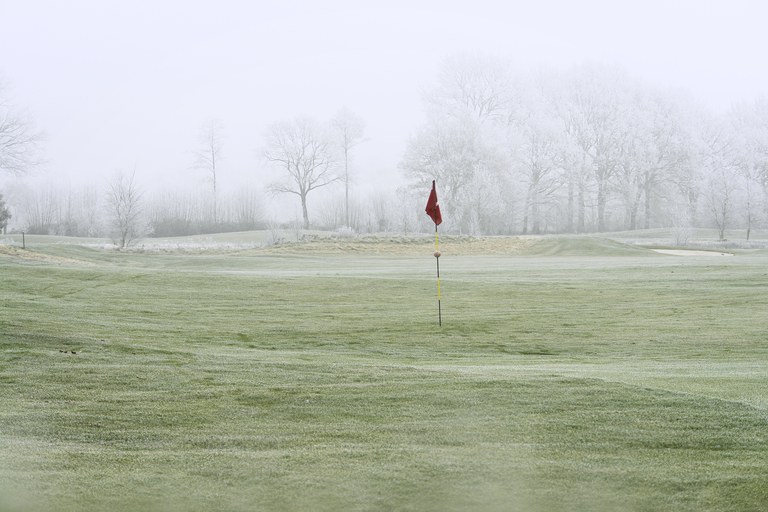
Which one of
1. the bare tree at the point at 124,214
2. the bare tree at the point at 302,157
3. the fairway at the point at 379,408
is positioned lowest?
the fairway at the point at 379,408

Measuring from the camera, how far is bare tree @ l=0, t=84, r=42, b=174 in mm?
43156

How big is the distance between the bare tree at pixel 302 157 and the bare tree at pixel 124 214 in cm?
1472

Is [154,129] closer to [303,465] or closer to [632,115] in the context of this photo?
[632,115]

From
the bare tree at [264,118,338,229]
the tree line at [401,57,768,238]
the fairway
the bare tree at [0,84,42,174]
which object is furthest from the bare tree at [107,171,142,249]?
the fairway

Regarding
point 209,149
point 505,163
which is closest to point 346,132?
point 209,149

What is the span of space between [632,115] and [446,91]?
483 inches

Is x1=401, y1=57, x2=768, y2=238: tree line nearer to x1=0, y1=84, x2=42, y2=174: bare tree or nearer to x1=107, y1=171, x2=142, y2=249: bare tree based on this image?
x1=107, y1=171, x2=142, y2=249: bare tree

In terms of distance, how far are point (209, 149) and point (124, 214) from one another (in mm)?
17527

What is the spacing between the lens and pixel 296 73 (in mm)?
71312

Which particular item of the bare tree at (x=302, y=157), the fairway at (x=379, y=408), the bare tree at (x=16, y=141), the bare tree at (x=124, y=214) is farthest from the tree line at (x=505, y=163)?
the fairway at (x=379, y=408)

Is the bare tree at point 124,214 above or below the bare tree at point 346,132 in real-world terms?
below

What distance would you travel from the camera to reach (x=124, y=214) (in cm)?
3934

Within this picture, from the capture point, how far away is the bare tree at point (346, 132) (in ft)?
180

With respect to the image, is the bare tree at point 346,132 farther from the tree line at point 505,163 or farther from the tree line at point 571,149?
the tree line at point 571,149
